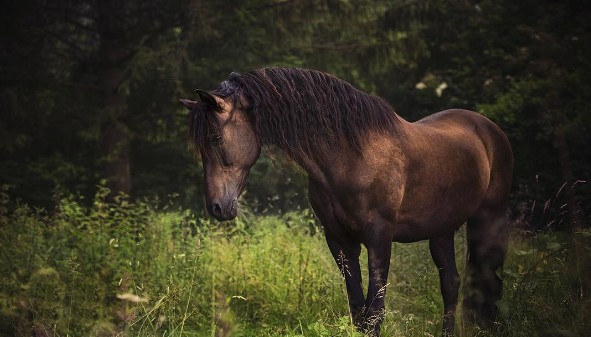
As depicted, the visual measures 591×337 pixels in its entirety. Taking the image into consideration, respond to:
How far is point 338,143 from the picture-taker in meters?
4.62

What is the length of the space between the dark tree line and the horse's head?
7.50 metres

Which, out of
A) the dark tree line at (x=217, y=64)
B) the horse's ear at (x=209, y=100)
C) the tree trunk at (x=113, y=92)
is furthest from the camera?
the tree trunk at (x=113, y=92)

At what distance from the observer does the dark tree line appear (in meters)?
11.4

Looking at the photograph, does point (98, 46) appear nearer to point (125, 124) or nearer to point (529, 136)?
point (125, 124)

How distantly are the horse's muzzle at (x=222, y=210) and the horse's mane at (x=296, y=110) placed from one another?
411 mm

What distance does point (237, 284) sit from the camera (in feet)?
21.7

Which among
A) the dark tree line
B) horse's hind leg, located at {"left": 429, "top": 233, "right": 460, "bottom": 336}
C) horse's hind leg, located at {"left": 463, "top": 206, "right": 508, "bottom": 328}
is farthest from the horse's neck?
the dark tree line

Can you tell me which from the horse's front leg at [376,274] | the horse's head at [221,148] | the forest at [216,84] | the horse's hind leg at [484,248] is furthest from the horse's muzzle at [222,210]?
the forest at [216,84]

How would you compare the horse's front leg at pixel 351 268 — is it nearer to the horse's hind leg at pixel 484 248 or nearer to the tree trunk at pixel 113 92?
the horse's hind leg at pixel 484 248

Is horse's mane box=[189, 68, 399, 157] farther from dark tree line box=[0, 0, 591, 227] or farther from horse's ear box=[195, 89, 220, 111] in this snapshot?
dark tree line box=[0, 0, 591, 227]

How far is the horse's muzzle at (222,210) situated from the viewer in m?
4.32

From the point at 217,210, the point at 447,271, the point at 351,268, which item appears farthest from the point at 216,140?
the point at 447,271

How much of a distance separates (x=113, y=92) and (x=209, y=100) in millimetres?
9427

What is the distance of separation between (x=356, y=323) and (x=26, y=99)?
32.1 ft
